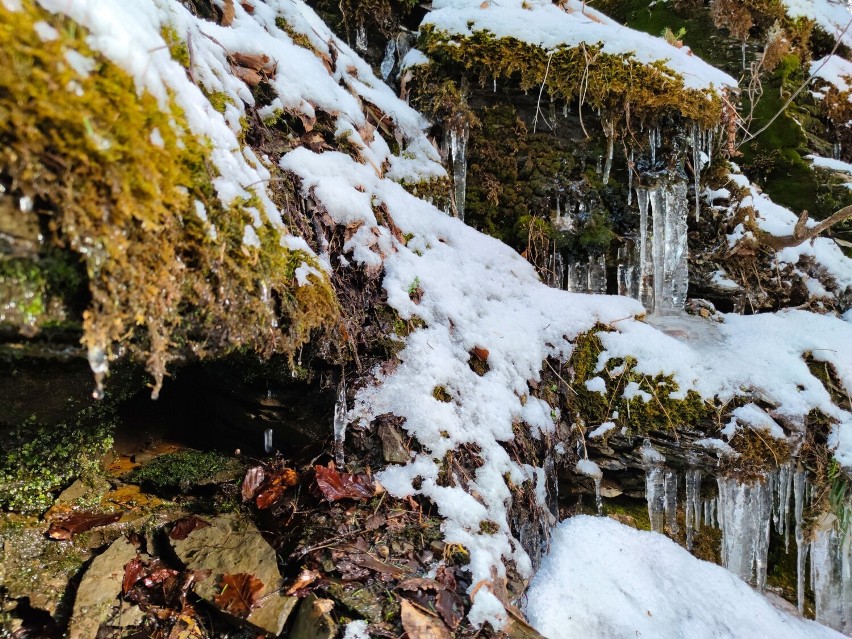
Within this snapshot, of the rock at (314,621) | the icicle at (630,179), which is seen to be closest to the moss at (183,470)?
the rock at (314,621)

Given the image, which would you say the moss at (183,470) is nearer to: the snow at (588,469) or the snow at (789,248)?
the snow at (588,469)

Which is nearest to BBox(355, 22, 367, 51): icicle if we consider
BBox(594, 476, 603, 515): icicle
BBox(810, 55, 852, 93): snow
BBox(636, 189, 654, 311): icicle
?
BBox(636, 189, 654, 311): icicle

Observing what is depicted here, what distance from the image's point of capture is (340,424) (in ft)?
9.41

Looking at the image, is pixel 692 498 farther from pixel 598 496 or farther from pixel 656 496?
pixel 598 496

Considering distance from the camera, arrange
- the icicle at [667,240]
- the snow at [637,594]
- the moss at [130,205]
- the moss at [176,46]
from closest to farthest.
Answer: the moss at [130,205] → the moss at [176,46] → the snow at [637,594] → the icicle at [667,240]

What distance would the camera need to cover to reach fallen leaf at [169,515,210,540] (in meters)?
2.59

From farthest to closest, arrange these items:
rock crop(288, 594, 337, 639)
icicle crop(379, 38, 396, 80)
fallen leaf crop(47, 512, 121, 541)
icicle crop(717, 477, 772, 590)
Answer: icicle crop(379, 38, 396, 80) → icicle crop(717, 477, 772, 590) → fallen leaf crop(47, 512, 121, 541) → rock crop(288, 594, 337, 639)

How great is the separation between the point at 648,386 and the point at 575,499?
120 centimetres

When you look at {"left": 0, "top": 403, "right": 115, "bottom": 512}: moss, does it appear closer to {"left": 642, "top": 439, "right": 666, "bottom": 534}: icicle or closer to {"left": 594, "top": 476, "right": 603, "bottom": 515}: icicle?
{"left": 594, "top": 476, "right": 603, "bottom": 515}: icicle

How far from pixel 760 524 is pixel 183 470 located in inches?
178

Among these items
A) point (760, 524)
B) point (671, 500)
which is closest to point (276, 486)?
point (671, 500)

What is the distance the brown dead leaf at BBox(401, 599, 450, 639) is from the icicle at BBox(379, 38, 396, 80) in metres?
5.55

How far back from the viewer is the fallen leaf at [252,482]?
2.80 meters

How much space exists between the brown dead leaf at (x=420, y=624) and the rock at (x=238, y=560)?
1.74 feet
